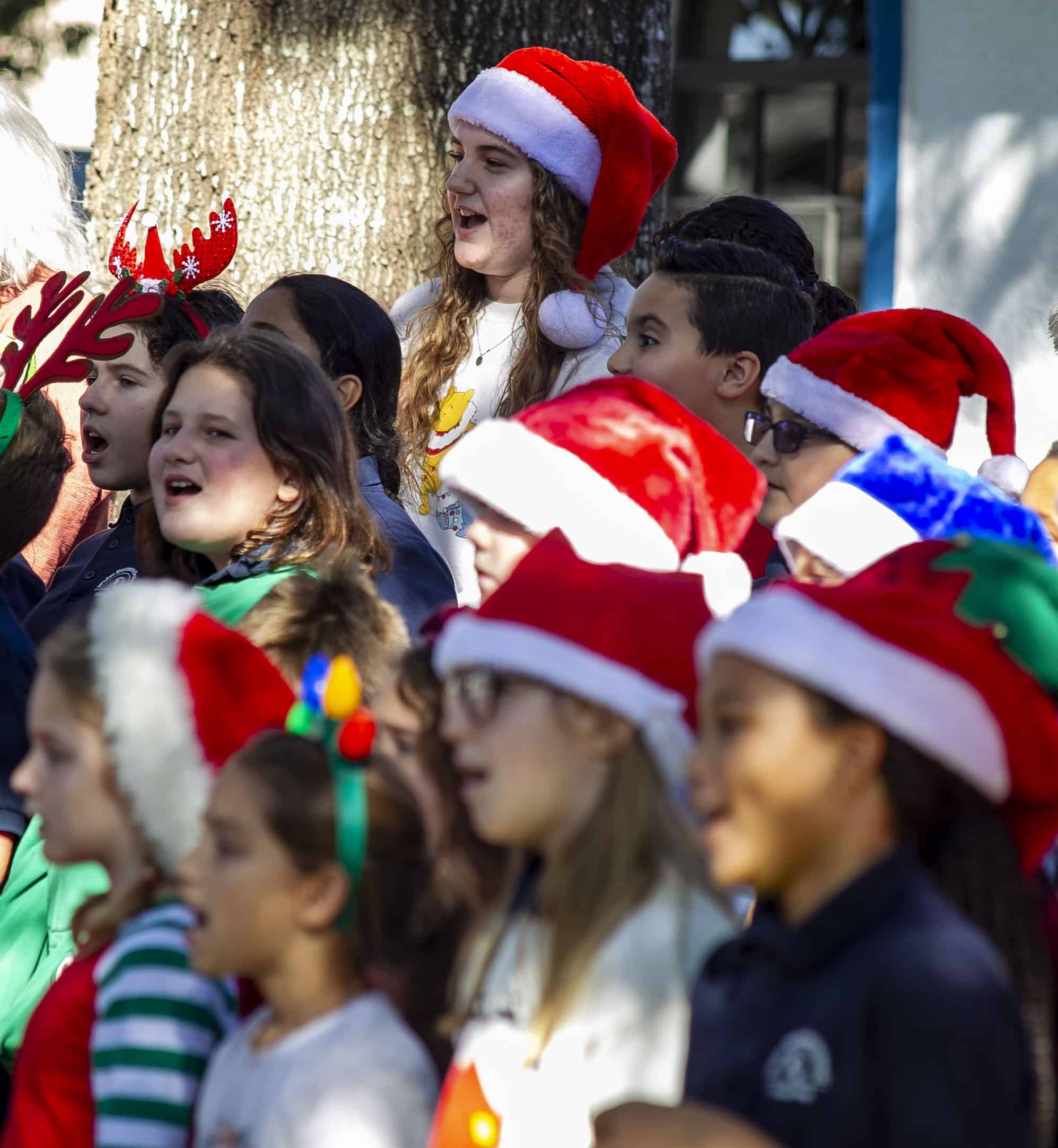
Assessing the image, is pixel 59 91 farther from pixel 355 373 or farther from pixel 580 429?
pixel 580 429

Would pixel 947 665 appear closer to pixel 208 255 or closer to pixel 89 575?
pixel 89 575

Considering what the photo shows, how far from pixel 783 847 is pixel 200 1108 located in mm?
890

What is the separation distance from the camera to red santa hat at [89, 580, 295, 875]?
2783 millimetres

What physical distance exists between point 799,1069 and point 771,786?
0.31 meters

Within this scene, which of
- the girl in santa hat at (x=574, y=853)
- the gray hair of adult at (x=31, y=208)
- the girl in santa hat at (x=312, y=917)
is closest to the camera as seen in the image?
the girl in santa hat at (x=574, y=853)

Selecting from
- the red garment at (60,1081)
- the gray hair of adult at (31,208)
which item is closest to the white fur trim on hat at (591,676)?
the red garment at (60,1081)

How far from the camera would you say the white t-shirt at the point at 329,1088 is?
2.31 m

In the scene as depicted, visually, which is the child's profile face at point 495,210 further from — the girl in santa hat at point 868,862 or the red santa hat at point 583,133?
the girl in santa hat at point 868,862

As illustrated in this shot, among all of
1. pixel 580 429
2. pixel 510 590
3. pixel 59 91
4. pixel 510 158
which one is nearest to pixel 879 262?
pixel 510 158

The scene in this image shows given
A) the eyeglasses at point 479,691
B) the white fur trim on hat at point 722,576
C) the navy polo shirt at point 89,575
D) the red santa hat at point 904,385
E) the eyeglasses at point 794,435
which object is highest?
the eyeglasses at point 479,691

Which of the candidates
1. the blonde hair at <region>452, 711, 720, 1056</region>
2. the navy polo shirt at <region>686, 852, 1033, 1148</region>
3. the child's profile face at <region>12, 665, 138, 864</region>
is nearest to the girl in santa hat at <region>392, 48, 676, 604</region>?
the child's profile face at <region>12, 665, 138, 864</region>

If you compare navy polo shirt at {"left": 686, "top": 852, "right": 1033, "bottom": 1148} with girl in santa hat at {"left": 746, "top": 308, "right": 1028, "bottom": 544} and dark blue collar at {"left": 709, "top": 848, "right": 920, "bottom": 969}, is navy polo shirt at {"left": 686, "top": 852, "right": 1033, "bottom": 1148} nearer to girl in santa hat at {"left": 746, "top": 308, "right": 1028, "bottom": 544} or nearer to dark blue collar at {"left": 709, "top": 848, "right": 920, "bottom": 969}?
dark blue collar at {"left": 709, "top": 848, "right": 920, "bottom": 969}

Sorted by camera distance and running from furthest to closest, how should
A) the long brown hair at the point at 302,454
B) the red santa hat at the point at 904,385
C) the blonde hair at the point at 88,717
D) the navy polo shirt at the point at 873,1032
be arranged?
1. the red santa hat at the point at 904,385
2. the long brown hair at the point at 302,454
3. the blonde hair at the point at 88,717
4. the navy polo shirt at the point at 873,1032

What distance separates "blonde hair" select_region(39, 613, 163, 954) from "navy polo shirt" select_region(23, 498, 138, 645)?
1382mm
